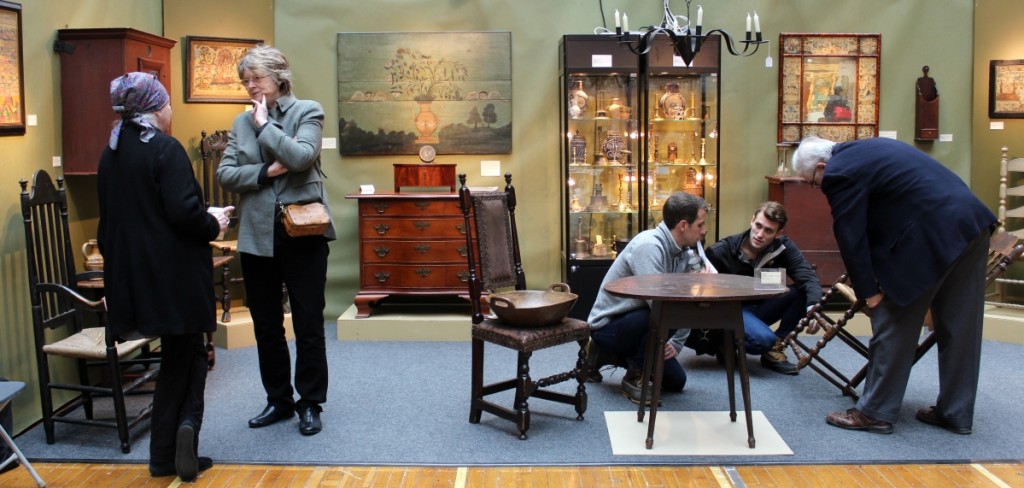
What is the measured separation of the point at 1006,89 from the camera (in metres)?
6.89

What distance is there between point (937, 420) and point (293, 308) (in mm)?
3074

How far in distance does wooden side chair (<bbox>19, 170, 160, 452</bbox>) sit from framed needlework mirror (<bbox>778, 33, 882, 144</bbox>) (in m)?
4.86

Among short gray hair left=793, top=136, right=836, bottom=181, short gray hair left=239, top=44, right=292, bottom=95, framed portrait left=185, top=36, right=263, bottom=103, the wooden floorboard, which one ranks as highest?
framed portrait left=185, top=36, right=263, bottom=103

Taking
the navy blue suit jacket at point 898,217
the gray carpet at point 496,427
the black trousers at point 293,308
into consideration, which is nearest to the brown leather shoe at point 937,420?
the gray carpet at point 496,427

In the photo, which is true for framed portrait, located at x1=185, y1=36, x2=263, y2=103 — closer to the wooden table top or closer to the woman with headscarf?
the woman with headscarf

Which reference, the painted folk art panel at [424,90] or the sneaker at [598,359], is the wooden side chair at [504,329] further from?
the painted folk art panel at [424,90]

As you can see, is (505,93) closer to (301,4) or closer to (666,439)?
(301,4)

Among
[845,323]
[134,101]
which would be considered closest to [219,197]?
[134,101]

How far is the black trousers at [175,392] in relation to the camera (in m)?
3.62

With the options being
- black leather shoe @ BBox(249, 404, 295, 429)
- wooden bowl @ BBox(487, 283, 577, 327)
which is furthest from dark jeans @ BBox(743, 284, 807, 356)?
black leather shoe @ BBox(249, 404, 295, 429)

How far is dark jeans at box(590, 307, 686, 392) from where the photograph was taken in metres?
4.53

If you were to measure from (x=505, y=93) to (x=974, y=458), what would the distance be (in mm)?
4218

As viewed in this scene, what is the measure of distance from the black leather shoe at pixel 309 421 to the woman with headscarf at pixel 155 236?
2.12 feet

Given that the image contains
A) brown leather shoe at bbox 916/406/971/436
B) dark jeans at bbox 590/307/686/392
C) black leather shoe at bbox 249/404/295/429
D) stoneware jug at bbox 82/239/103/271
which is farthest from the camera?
stoneware jug at bbox 82/239/103/271
